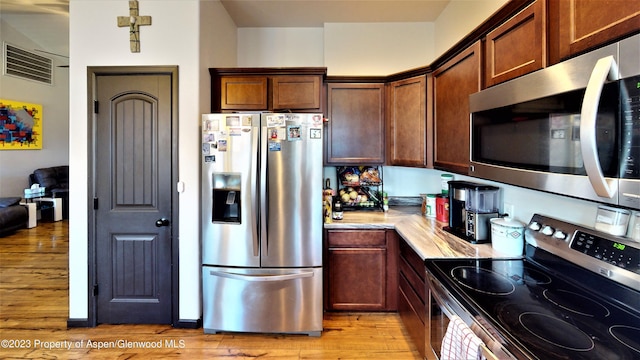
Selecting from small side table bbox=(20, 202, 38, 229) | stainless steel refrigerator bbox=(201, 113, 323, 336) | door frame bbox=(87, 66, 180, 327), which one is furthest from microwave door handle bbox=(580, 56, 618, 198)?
small side table bbox=(20, 202, 38, 229)

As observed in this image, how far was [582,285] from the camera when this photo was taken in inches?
52.2

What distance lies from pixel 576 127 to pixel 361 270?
1.92 meters

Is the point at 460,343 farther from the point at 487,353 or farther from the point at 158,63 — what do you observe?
the point at 158,63

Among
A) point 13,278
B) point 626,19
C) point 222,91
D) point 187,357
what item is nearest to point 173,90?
point 222,91

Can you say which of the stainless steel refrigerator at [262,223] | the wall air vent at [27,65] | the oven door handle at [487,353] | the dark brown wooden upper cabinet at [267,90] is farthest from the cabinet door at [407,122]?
the wall air vent at [27,65]

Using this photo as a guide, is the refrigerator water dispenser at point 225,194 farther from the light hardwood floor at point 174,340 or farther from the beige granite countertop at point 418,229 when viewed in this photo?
the light hardwood floor at point 174,340

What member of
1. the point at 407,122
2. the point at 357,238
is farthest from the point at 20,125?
the point at 407,122

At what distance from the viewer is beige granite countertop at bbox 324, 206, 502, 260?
179cm

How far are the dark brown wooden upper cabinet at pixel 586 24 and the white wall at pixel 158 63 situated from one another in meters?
2.31

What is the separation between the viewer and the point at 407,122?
9.07ft

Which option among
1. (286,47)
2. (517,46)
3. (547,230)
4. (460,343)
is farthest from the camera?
(286,47)

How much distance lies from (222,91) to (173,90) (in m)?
0.45

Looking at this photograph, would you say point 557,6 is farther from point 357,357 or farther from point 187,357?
point 187,357

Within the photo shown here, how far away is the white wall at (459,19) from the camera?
88.4 inches
